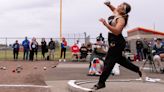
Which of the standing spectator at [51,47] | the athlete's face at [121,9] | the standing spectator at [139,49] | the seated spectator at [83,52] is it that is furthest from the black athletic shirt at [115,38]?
the standing spectator at [51,47]

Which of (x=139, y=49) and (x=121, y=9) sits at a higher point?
(x=121, y=9)

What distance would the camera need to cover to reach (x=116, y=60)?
30.9 ft

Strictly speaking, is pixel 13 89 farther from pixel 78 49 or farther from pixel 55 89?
pixel 78 49

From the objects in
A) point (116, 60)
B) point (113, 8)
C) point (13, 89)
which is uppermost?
point (113, 8)

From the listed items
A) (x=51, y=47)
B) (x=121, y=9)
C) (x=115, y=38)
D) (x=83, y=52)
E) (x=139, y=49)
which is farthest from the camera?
(x=51, y=47)

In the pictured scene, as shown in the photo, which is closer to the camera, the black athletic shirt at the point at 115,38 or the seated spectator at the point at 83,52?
the black athletic shirt at the point at 115,38

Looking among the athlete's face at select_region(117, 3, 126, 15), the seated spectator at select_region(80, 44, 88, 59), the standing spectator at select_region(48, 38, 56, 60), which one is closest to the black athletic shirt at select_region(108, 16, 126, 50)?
the athlete's face at select_region(117, 3, 126, 15)

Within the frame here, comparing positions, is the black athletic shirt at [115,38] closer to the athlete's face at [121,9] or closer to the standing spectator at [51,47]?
the athlete's face at [121,9]

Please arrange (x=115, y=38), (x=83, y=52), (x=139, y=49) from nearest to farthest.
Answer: (x=115, y=38), (x=83, y=52), (x=139, y=49)

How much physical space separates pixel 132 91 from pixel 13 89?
4367 mm

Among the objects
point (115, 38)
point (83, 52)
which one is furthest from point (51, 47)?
point (115, 38)

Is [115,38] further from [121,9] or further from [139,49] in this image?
[139,49]

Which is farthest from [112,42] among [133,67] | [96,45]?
[96,45]

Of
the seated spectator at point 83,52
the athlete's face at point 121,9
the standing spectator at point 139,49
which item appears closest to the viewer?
the athlete's face at point 121,9
